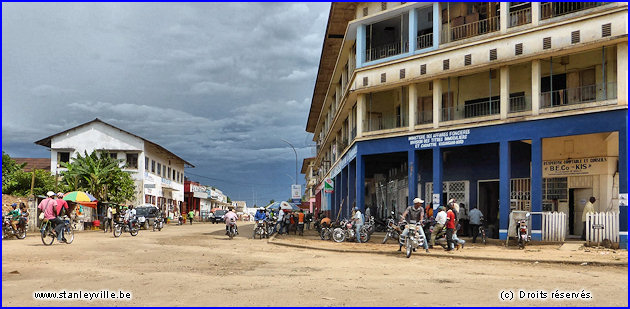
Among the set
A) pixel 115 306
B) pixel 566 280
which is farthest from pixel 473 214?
pixel 115 306

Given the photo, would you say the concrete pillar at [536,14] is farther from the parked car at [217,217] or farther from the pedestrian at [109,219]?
the parked car at [217,217]

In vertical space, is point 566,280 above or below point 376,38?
below

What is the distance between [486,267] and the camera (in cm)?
1428

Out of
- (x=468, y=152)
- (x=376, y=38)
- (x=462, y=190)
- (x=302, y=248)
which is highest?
(x=376, y=38)

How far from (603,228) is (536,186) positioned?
292cm

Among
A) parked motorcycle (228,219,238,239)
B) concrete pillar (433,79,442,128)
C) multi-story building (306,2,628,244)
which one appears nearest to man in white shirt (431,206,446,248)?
multi-story building (306,2,628,244)

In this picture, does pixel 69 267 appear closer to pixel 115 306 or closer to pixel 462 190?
pixel 115 306

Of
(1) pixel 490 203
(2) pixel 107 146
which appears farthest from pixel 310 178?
(1) pixel 490 203

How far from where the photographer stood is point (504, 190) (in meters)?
22.6

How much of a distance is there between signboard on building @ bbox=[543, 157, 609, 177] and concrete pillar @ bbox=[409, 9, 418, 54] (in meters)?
7.00

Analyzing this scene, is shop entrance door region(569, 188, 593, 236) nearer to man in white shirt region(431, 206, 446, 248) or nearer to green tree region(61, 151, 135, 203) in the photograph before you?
man in white shirt region(431, 206, 446, 248)

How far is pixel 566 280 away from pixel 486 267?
296 cm

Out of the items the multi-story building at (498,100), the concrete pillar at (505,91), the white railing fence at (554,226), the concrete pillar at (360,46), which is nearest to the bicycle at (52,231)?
the multi-story building at (498,100)

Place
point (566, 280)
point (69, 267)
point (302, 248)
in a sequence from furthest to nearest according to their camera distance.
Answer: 1. point (302, 248)
2. point (69, 267)
3. point (566, 280)
